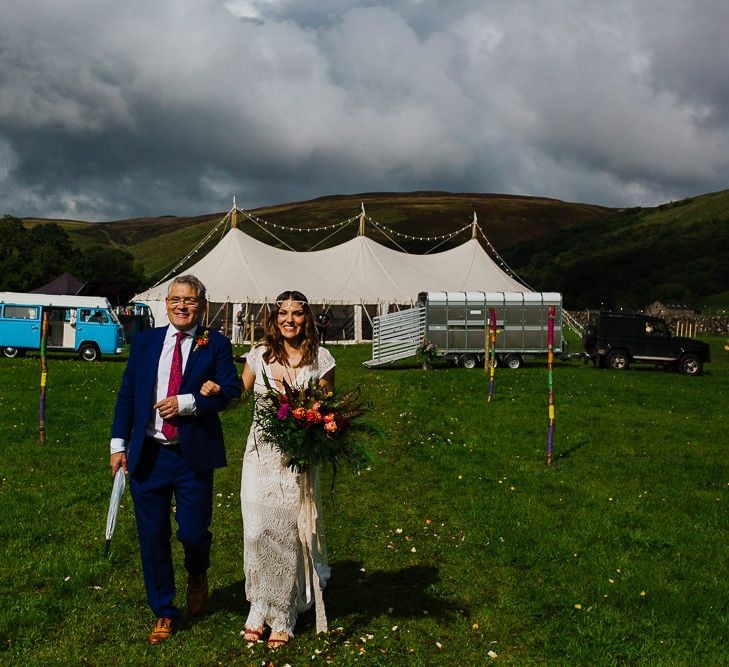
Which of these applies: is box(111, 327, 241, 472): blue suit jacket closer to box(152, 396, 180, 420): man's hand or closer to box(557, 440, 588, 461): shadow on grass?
box(152, 396, 180, 420): man's hand

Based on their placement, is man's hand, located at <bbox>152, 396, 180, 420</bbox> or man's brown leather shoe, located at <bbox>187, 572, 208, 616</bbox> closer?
man's hand, located at <bbox>152, 396, 180, 420</bbox>

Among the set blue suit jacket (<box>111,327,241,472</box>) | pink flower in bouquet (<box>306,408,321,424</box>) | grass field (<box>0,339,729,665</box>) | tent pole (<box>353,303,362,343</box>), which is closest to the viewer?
pink flower in bouquet (<box>306,408,321,424</box>)

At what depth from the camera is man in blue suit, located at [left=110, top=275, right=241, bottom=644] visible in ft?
16.2

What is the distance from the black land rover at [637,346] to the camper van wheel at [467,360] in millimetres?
4705

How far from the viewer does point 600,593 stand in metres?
6.24

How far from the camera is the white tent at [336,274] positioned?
3688 centimetres

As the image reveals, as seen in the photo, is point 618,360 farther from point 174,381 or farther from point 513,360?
point 174,381

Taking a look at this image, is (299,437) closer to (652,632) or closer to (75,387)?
(652,632)

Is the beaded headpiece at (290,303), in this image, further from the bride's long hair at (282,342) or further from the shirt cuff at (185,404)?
the shirt cuff at (185,404)

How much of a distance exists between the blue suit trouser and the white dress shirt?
3.7 inches

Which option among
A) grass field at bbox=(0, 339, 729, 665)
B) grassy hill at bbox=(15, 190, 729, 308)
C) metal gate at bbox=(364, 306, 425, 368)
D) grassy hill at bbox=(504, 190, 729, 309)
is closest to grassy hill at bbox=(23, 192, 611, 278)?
grassy hill at bbox=(15, 190, 729, 308)

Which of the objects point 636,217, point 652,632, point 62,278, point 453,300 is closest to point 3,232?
point 62,278

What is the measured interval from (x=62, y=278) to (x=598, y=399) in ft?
119

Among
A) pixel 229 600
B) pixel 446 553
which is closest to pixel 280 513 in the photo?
pixel 229 600
